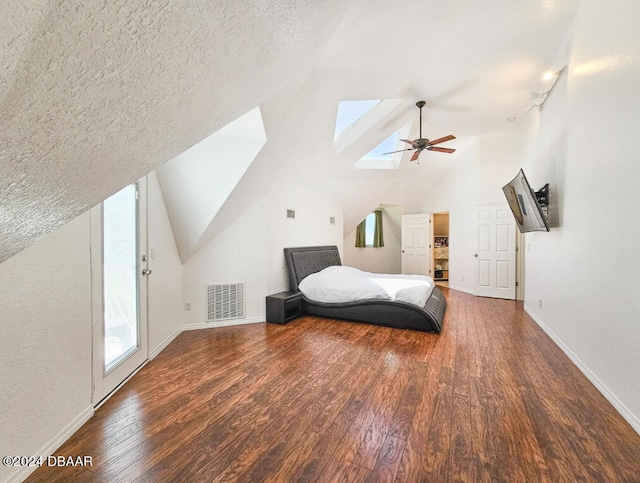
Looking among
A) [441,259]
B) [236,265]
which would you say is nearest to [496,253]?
[441,259]

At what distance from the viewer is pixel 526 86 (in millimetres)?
3689

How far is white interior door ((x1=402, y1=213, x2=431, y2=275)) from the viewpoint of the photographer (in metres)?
7.19

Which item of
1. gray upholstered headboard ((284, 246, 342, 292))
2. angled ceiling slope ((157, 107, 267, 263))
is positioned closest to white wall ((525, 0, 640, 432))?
angled ceiling slope ((157, 107, 267, 263))

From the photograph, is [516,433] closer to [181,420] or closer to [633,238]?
[633,238]

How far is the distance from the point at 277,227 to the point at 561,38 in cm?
420

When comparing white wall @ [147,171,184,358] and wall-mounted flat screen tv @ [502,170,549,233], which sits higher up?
wall-mounted flat screen tv @ [502,170,549,233]

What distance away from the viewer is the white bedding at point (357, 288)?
3699 millimetres

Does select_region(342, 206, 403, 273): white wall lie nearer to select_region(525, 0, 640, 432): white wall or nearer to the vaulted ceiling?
the vaulted ceiling

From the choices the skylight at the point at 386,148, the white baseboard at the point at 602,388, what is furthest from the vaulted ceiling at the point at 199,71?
the white baseboard at the point at 602,388

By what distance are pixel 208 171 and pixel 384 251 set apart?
21.8 ft

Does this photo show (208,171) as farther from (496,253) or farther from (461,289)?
(461,289)

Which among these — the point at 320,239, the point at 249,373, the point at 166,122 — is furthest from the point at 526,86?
the point at 249,373

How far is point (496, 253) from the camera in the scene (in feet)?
18.2

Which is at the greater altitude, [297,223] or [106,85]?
[106,85]
